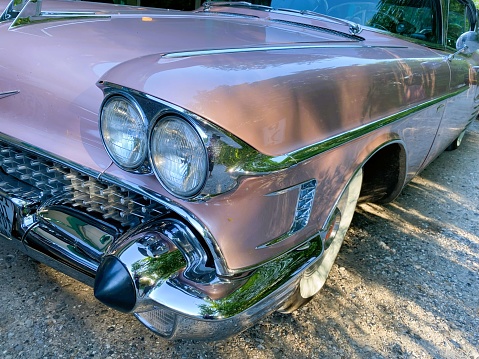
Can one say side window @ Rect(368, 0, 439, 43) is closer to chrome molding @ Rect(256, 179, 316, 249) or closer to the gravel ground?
the gravel ground

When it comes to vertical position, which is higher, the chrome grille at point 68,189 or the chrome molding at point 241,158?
the chrome molding at point 241,158

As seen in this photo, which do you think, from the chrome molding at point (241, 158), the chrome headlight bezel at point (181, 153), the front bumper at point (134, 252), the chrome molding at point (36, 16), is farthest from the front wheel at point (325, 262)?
the chrome molding at point (36, 16)

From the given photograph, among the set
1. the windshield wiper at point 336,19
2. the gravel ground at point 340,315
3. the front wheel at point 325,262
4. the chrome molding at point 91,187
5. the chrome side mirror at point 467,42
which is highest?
the windshield wiper at point 336,19

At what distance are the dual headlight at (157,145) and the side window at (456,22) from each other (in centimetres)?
246

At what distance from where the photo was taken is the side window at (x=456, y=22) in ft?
10.2

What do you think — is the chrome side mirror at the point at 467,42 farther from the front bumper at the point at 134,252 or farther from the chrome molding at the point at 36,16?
the chrome molding at the point at 36,16

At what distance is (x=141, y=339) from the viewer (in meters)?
1.76

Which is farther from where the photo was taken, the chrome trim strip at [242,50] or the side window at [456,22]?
the side window at [456,22]

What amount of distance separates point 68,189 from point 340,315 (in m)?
1.30

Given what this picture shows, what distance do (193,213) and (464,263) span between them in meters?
1.96

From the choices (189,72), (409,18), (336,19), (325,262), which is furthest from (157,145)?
(409,18)

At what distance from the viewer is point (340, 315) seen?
2025 millimetres

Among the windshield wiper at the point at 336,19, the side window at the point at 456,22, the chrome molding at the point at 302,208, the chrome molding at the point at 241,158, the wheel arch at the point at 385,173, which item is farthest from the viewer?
the side window at the point at 456,22

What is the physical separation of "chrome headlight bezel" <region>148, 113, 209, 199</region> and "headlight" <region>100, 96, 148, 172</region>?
0.19 ft
